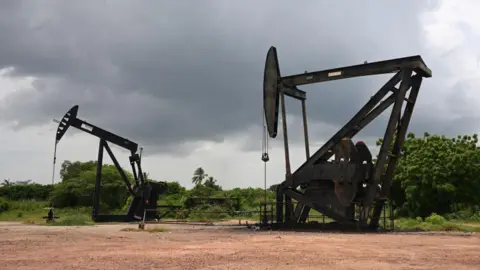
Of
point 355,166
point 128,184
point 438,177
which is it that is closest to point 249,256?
point 355,166

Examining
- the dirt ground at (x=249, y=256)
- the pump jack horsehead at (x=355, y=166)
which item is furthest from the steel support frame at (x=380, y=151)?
the dirt ground at (x=249, y=256)

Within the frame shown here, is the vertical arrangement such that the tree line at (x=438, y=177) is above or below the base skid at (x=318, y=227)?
above

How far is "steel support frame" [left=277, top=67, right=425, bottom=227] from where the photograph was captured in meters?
14.6

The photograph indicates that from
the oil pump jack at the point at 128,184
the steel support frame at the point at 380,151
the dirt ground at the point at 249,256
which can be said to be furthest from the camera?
the oil pump jack at the point at 128,184

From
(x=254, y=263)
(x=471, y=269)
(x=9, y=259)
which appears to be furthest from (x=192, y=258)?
(x=471, y=269)

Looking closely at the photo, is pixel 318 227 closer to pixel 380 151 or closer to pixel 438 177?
pixel 380 151

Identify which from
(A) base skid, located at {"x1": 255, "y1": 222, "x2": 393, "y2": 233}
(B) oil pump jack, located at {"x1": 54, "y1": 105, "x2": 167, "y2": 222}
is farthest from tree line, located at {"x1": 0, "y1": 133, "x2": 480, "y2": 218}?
(A) base skid, located at {"x1": 255, "y1": 222, "x2": 393, "y2": 233}

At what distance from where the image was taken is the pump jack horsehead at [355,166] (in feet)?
48.1

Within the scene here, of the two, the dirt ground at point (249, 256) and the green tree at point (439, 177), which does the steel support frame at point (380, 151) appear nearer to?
the dirt ground at point (249, 256)

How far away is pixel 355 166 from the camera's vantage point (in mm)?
14703

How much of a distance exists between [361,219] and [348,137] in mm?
2573

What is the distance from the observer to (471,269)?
21.9ft

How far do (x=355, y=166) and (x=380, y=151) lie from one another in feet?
2.93

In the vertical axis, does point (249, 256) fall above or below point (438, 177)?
below
